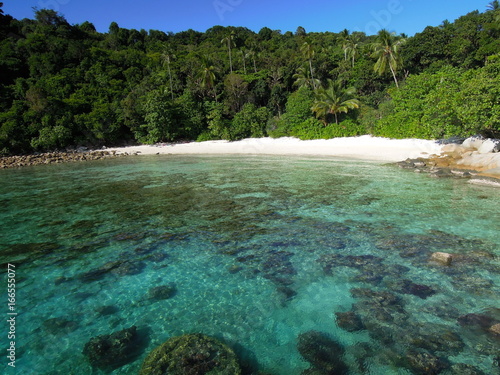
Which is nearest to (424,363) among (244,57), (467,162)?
(467,162)

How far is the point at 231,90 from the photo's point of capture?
4662cm

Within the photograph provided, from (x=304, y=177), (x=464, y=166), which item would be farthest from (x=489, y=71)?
(x=304, y=177)

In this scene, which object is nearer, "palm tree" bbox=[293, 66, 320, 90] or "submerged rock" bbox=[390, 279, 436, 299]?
"submerged rock" bbox=[390, 279, 436, 299]

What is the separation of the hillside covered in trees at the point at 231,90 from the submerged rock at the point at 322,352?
23.8 meters

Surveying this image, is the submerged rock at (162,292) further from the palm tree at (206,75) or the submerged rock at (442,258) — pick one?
the palm tree at (206,75)

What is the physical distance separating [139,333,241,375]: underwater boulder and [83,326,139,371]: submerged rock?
1.56ft

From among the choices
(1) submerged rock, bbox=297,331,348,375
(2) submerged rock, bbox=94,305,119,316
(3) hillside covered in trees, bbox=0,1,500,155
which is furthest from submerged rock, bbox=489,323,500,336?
(3) hillside covered in trees, bbox=0,1,500,155

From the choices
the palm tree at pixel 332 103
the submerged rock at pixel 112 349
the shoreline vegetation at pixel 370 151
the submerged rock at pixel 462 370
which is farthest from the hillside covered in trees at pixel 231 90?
the submerged rock at pixel 112 349

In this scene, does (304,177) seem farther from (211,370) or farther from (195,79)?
(195,79)

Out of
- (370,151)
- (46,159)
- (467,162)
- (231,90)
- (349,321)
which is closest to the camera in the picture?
(349,321)

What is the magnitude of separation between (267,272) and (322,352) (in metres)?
2.53

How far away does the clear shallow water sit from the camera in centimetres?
456

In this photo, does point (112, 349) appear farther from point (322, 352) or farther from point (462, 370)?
point (462, 370)

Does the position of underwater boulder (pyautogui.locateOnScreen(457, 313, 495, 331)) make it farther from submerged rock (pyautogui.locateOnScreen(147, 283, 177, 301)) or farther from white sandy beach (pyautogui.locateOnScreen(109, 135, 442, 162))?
white sandy beach (pyautogui.locateOnScreen(109, 135, 442, 162))
